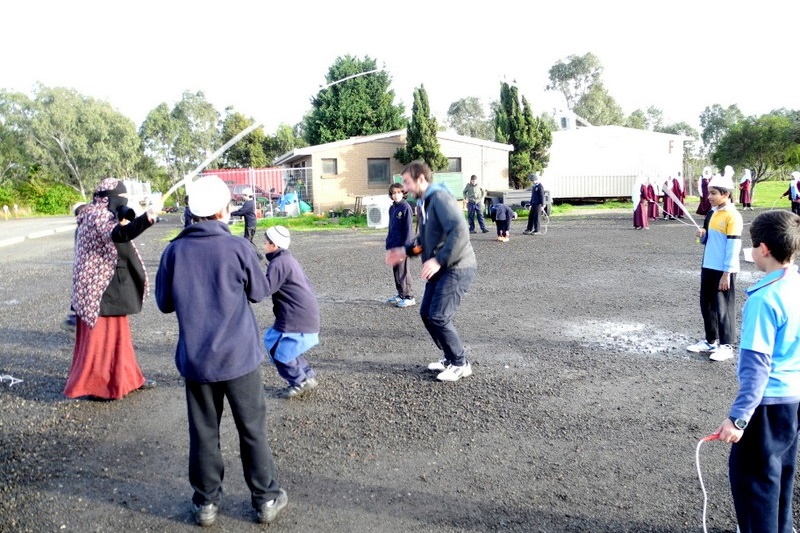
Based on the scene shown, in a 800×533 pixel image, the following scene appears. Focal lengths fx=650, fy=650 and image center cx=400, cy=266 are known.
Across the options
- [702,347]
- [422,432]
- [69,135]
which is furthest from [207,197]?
[69,135]

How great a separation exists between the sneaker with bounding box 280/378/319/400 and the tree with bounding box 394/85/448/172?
2431 cm

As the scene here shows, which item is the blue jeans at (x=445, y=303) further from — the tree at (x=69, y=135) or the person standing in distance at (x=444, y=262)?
the tree at (x=69, y=135)

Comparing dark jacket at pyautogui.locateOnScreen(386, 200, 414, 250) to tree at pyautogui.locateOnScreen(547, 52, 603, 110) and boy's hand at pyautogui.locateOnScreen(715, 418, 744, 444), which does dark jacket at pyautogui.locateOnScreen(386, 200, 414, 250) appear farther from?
tree at pyautogui.locateOnScreen(547, 52, 603, 110)

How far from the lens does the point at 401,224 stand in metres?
9.59

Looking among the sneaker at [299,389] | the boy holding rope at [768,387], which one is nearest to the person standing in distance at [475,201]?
the sneaker at [299,389]

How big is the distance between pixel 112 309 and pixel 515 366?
3.75m

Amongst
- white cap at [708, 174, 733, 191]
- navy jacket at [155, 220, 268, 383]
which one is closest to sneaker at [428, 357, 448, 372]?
navy jacket at [155, 220, 268, 383]

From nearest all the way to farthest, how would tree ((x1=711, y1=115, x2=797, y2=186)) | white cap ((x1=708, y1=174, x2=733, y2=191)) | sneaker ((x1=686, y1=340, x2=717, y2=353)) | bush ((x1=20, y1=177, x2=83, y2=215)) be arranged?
white cap ((x1=708, y1=174, x2=733, y2=191))
sneaker ((x1=686, y1=340, x2=717, y2=353))
tree ((x1=711, y1=115, x2=797, y2=186))
bush ((x1=20, y1=177, x2=83, y2=215))

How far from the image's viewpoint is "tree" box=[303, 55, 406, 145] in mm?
41250

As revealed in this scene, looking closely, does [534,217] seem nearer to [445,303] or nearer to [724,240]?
[724,240]

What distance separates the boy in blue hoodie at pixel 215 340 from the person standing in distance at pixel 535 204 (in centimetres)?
1677

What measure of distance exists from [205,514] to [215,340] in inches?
37.9

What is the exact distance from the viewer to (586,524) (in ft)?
11.5

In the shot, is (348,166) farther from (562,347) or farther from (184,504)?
(184,504)
